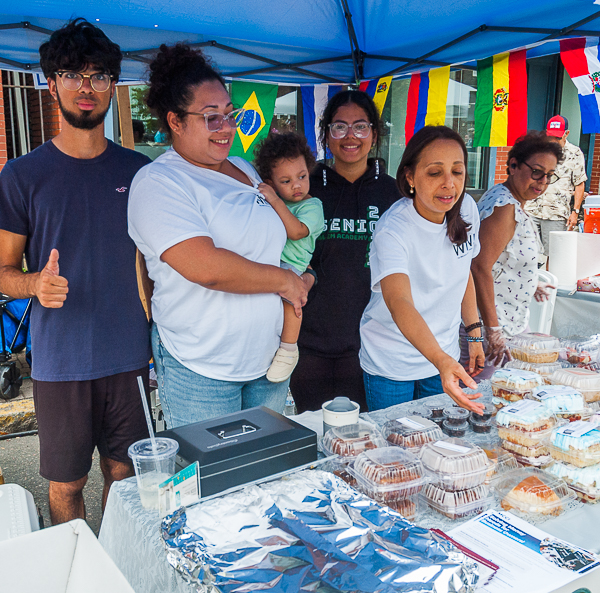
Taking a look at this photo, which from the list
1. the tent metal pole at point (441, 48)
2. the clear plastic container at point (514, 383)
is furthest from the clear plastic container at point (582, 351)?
the tent metal pole at point (441, 48)

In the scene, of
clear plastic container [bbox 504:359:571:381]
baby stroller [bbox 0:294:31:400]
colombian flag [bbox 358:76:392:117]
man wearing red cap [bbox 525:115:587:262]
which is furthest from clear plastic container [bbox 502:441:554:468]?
man wearing red cap [bbox 525:115:587:262]

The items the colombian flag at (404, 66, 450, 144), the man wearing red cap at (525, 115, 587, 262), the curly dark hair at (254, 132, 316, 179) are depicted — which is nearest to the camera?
the curly dark hair at (254, 132, 316, 179)

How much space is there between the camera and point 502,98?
11.0 ft

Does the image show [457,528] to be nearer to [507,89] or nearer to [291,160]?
[291,160]

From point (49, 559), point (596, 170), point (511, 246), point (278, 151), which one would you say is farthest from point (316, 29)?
point (596, 170)

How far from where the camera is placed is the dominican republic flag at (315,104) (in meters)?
4.11

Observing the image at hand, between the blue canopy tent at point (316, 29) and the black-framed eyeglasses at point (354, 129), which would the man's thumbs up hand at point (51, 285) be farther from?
the blue canopy tent at point (316, 29)

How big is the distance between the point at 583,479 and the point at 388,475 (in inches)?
21.6

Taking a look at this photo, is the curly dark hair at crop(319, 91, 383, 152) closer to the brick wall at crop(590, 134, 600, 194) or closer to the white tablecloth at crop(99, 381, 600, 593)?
the white tablecloth at crop(99, 381, 600, 593)

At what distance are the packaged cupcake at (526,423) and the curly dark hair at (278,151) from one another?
1.47 m

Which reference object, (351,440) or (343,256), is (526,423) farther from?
(343,256)

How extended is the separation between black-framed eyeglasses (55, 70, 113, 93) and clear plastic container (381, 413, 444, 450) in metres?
1.57

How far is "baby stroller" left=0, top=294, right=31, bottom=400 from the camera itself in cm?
420

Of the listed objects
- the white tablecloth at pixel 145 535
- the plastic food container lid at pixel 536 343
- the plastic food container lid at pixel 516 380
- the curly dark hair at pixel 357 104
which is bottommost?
the white tablecloth at pixel 145 535
